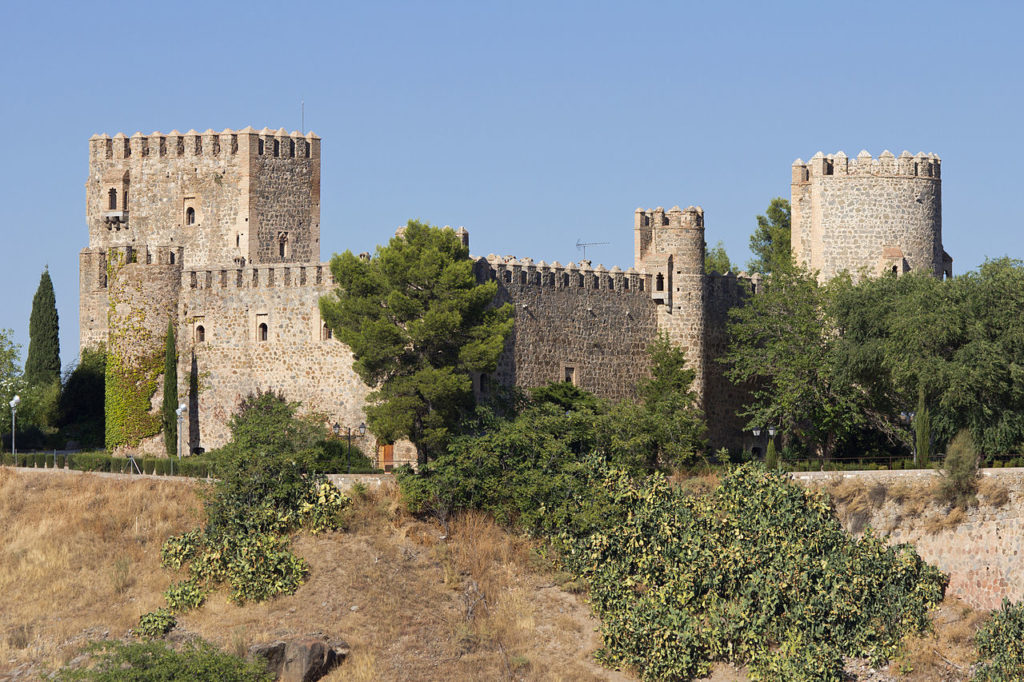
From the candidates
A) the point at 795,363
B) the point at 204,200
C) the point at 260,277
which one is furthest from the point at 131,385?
the point at 795,363

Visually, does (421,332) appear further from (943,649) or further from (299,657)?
(943,649)

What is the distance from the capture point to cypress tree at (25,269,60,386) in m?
76.6

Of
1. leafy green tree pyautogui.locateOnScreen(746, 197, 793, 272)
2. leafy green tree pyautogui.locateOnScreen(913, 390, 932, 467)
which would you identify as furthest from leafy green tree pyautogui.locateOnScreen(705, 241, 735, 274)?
leafy green tree pyautogui.locateOnScreen(913, 390, 932, 467)

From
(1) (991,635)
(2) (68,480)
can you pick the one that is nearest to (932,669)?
(1) (991,635)

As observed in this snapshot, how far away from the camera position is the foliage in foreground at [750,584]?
4947 centimetres

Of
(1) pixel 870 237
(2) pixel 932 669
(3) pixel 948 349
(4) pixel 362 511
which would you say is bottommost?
(2) pixel 932 669

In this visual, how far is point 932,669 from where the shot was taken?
4888 cm

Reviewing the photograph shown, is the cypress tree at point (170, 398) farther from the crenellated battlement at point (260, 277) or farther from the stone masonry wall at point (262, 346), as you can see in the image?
the crenellated battlement at point (260, 277)

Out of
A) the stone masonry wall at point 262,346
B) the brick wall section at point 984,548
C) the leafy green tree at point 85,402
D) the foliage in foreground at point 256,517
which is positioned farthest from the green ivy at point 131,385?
the brick wall section at point 984,548

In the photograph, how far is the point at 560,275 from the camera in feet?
215

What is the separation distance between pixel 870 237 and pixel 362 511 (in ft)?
67.0

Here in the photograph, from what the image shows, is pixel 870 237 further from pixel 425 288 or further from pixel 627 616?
pixel 627 616

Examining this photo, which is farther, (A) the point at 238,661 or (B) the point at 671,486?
(B) the point at 671,486

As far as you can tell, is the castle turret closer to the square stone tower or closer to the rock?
the square stone tower
